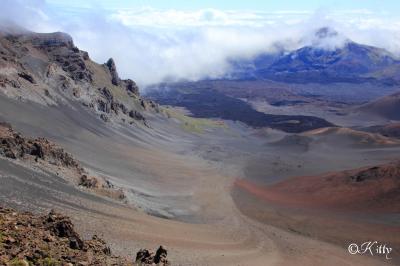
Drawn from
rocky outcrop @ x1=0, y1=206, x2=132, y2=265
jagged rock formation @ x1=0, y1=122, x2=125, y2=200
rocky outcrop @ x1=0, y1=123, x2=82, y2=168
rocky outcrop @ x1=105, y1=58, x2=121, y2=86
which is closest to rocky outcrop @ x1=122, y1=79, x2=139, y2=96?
rocky outcrop @ x1=105, y1=58, x2=121, y2=86

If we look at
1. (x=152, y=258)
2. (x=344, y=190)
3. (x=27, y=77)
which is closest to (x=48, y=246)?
(x=152, y=258)

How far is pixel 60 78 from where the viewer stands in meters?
134

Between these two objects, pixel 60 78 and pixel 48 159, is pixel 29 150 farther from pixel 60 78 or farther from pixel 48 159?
pixel 60 78

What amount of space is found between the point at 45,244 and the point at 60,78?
357 feet

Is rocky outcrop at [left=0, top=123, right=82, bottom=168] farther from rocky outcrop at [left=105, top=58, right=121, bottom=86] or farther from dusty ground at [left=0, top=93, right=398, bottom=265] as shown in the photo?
rocky outcrop at [left=105, top=58, right=121, bottom=86]

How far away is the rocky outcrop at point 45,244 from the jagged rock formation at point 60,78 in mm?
69744

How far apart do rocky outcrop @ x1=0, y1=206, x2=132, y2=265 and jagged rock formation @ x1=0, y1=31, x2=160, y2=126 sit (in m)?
69.7

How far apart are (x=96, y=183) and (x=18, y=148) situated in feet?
35.0

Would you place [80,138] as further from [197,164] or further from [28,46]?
[28,46]

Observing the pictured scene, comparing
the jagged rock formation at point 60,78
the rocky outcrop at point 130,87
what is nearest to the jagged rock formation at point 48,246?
the jagged rock formation at point 60,78

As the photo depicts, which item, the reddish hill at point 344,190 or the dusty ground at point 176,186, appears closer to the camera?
the dusty ground at point 176,186

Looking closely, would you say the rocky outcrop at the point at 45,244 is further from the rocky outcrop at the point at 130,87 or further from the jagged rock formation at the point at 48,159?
the rocky outcrop at the point at 130,87

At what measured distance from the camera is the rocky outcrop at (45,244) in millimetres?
27562

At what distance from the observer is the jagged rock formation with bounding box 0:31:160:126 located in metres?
112
